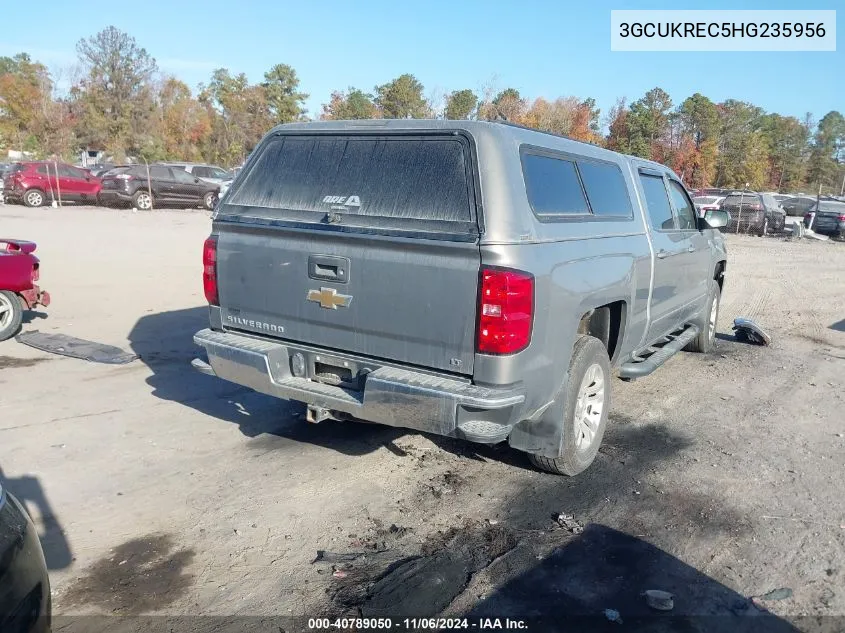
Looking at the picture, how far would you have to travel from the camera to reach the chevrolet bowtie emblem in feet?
12.9

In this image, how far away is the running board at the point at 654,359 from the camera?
17.6 feet

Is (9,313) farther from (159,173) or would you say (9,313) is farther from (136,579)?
(159,173)

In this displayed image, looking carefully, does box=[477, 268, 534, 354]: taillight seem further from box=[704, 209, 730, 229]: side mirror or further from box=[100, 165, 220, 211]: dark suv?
box=[100, 165, 220, 211]: dark suv

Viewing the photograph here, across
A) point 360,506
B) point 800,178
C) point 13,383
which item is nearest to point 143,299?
point 13,383

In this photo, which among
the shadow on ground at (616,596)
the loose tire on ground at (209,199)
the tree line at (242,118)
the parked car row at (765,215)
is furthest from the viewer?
the tree line at (242,118)

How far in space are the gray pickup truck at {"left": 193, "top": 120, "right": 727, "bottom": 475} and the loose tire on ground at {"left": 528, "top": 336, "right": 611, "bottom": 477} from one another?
0.02 meters

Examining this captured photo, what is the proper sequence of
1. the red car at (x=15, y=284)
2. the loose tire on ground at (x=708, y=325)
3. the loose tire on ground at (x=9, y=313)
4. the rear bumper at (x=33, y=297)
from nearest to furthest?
the red car at (x=15, y=284), the loose tire on ground at (x=9, y=313), the rear bumper at (x=33, y=297), the loose tire on ground at (x=708, y=325)

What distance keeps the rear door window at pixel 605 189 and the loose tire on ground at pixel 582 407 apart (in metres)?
1.02

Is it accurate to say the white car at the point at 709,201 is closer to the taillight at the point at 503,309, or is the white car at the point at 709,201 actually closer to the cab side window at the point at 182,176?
the cab side window at the point at 182,176

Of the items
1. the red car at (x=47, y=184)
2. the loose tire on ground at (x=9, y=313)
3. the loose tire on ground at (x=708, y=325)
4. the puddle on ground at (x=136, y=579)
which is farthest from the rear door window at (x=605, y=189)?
the red car at (x=47, y=184)

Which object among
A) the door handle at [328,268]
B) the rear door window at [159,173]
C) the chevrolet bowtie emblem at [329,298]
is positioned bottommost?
the rear door window at [159,173]

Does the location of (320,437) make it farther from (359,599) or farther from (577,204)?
(577,204)

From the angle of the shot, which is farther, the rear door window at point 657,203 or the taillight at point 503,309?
the rear door window at point 657,203

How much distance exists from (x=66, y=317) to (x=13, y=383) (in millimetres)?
2692
